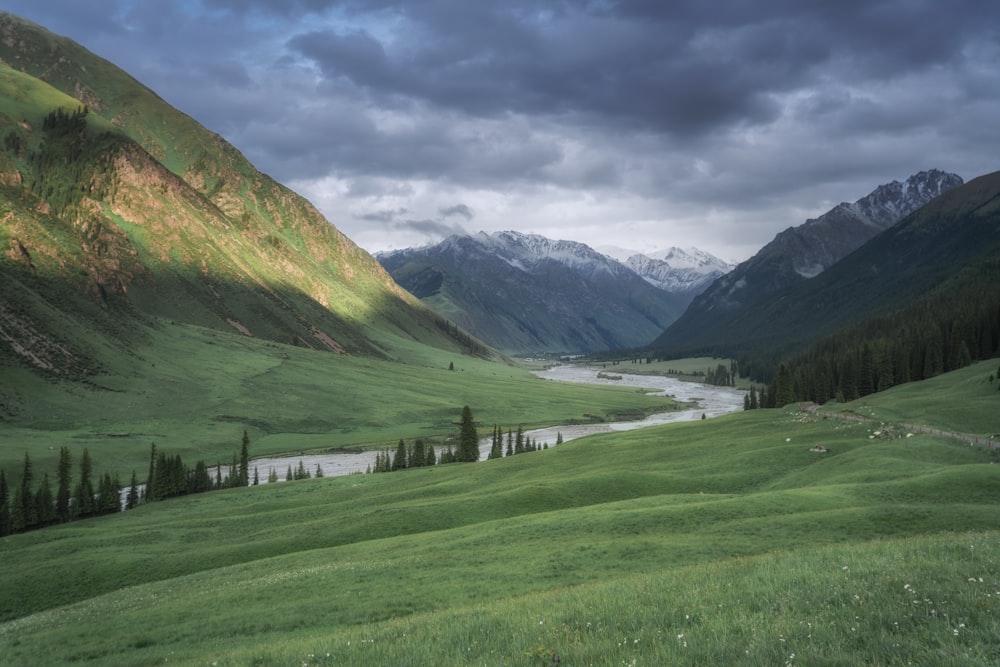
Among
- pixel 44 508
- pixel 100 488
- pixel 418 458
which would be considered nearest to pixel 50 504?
pixel 44 508

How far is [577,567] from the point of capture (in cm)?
2664

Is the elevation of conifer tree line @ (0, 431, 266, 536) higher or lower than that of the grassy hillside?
lower

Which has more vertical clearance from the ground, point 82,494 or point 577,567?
point 577,567

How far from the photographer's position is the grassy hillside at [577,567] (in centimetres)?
1070

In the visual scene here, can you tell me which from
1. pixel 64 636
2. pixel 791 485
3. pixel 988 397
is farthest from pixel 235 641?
pixel 988 397

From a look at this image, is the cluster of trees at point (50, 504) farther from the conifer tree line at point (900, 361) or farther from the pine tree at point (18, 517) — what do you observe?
the conifer tree line at point (900, 361)

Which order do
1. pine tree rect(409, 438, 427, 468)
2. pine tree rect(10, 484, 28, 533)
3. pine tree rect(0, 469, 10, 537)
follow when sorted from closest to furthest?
pine tree rect(0, 469, 10, 537), pine tree rect(10, 484, 28, 533), pine tree rect(409, 438, 427, 468)

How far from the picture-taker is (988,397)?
75625 mm

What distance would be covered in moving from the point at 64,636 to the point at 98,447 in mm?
109032

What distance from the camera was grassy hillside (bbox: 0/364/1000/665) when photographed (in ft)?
35.1

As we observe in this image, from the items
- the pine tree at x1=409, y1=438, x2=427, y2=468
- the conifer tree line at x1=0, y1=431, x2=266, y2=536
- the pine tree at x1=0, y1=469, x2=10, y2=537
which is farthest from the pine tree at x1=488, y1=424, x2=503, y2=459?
the pine tree at x1=0, y1=469, x2=10, y2=537

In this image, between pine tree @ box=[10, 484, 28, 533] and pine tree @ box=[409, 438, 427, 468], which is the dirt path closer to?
pine tree @ box=[409, 438, 427, 468]

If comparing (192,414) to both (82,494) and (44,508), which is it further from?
(44,508)

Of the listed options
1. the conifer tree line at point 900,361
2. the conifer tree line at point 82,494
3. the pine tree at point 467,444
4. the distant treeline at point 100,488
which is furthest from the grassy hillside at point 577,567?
the conifer tree line at point 900,361
